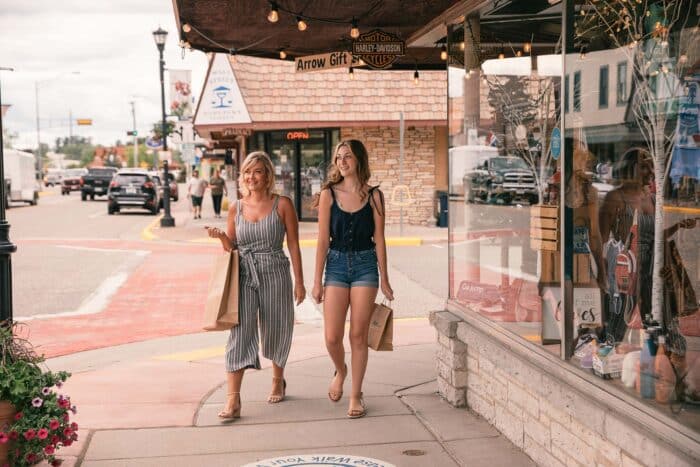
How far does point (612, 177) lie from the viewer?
5086 mm

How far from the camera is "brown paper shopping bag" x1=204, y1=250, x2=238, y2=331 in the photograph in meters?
6.30

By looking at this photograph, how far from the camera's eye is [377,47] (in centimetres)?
887

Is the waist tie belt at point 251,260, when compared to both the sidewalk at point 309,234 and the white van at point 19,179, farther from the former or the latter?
the white van at point 19,179

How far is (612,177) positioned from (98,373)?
5.07 metres

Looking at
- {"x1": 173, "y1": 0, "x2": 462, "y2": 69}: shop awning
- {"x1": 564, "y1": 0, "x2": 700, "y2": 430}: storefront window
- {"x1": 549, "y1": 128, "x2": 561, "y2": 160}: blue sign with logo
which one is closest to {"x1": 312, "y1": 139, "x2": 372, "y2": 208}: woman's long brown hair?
{"x1": 173, "y1": 0, "x2": 462, "y2": 69}: shop awning

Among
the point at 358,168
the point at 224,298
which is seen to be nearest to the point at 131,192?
the point at 224,298

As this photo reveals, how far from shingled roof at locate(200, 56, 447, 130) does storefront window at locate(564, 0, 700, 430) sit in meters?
20.7

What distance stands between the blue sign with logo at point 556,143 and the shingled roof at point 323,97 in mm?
20360

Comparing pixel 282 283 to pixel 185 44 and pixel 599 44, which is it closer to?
pixel 599 44

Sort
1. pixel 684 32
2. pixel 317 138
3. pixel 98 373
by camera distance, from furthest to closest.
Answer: pixel 317 138, pixel 98 373, pixel 684 32

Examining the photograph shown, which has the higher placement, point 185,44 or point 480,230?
point 185,44

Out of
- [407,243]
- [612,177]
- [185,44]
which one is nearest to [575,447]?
[612,177]

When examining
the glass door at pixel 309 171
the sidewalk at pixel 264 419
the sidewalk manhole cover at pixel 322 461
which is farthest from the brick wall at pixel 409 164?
the sidewalk manhole cover at pixel 322 461

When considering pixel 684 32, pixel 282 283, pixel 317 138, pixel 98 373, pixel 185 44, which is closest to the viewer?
pixel 684 32
